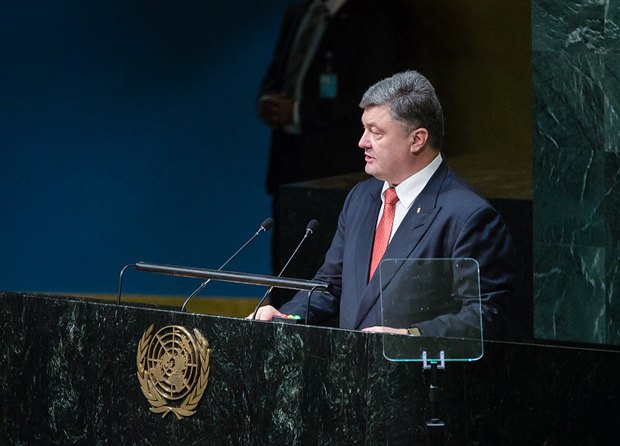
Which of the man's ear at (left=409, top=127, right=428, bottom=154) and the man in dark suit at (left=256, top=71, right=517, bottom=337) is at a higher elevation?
the man's ear at (left=409, top=127, right=428, bottom=154)

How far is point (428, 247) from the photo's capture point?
14.6ft

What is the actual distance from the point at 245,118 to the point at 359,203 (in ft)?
12.1

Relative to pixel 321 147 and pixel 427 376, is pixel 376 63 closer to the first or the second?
pixel 321 147

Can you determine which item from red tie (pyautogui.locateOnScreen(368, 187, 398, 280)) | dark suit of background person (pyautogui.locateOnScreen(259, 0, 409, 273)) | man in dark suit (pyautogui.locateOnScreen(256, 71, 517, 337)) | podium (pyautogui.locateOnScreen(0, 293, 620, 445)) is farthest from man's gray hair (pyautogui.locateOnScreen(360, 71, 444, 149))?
dark suit of background person (pyautogui.locateOnScreen(259, 0, 409, 273))

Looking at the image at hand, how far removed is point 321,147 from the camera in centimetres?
780

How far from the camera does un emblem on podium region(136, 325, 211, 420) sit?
430 cm

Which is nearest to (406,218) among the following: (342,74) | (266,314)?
(266,314)

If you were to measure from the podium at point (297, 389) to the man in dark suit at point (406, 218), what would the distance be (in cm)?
30

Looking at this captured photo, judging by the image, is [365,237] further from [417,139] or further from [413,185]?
[417,139]

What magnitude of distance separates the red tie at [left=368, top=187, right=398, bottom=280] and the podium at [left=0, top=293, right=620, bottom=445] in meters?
0.56

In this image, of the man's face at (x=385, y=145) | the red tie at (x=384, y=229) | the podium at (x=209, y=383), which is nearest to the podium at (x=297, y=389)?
the podium at (x=209, y=383)

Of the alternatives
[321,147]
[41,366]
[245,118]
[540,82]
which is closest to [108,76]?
[245,118]

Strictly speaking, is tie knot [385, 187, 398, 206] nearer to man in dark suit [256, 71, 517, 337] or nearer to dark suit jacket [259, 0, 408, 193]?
man in dark suit [256, 71, 517, 337]

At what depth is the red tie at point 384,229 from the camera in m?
4.59
